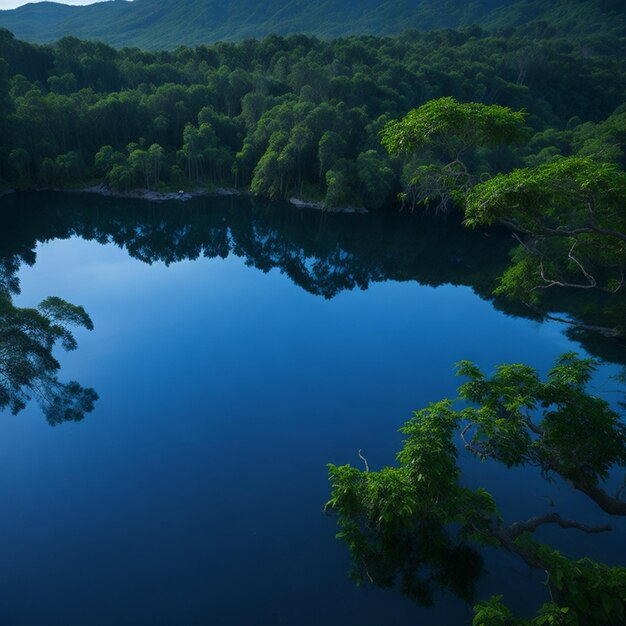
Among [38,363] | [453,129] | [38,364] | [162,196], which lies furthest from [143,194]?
[453,129]

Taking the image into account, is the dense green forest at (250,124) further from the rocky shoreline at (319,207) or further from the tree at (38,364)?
the tree at (38,364)

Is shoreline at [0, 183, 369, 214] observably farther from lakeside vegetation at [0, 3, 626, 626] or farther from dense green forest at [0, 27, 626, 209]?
dense green forest at [0, 27, 626, 209]

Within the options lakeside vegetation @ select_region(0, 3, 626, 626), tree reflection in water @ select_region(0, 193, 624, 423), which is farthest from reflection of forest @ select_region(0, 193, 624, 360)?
lakeside vegetation @ select_region(0, 3, 626, 626)

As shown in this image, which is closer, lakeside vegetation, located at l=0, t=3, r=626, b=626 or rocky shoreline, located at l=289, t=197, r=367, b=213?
lakeside vegetation, located at l=0, t=3, r=626, b=626

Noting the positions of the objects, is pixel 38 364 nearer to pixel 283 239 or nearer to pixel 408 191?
pixel 283 239

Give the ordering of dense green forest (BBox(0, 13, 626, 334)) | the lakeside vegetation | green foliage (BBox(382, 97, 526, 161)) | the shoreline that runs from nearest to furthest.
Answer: the lakeside vegetation < green foliage (BBox(382, 97, 526, 161)) < dense green forest (BBox(0, 13, 626, 334)) < the shoreline

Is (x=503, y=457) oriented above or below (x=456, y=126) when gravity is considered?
below

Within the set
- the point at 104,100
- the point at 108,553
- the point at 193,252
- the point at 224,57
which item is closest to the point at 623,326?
the point at 108,553

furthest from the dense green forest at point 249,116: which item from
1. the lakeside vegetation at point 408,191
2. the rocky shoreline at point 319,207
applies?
the rocky shoreline at point 319,207
